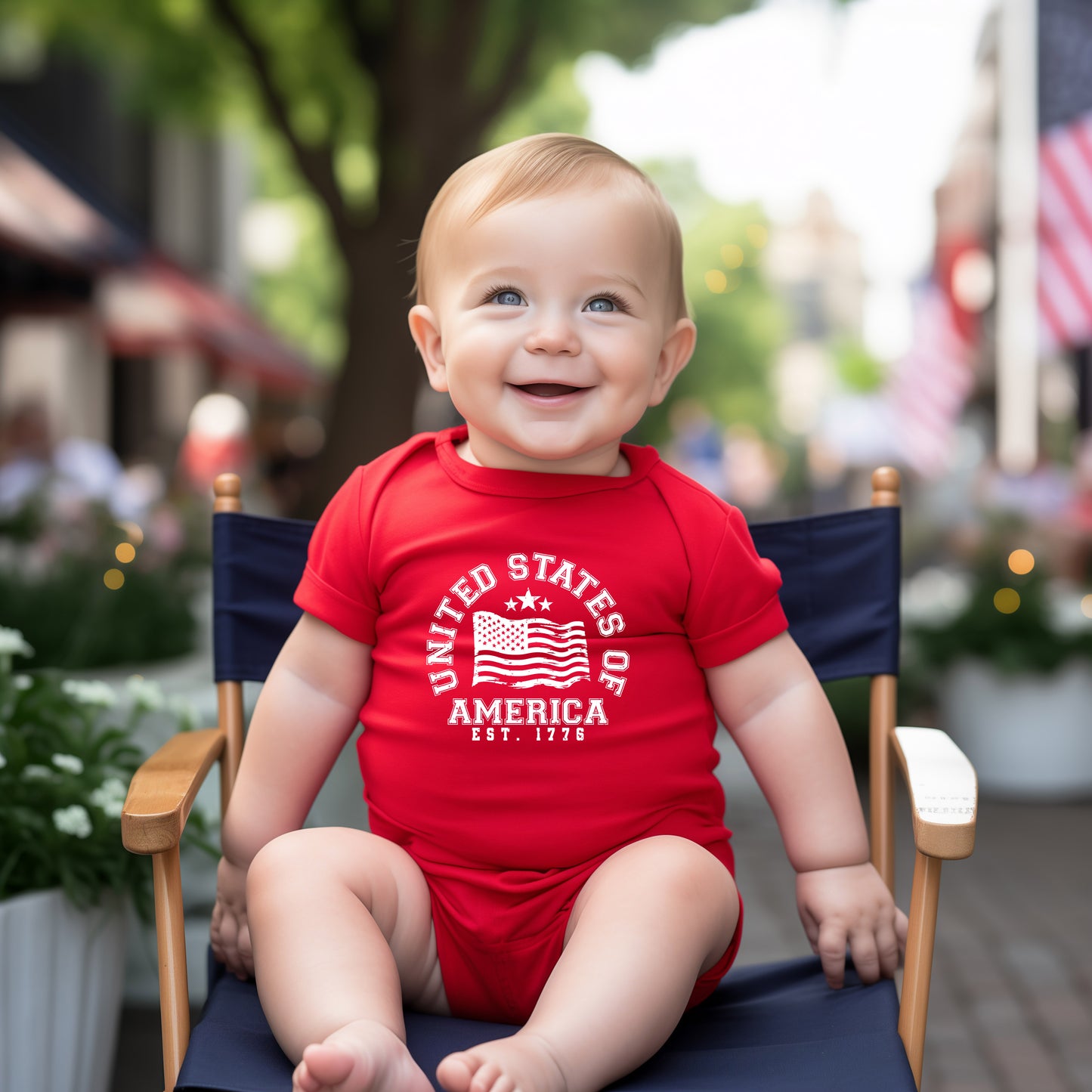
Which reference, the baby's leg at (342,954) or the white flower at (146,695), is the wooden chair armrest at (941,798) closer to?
the baby's leg at (342,954)

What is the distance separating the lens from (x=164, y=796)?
1.50 meters

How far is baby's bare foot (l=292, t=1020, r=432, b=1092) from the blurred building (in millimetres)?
5852

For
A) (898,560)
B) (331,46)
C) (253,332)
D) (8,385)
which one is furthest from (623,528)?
(253,332)

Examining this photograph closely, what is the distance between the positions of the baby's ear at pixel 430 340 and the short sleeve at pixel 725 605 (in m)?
0.37

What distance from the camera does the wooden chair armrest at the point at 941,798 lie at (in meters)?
1.37

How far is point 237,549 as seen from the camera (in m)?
1.98

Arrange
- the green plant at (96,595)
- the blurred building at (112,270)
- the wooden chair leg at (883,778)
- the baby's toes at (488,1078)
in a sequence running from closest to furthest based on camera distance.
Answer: the baby's toes at (488,1078)
the wooden chair leg at (883,778)
the green plant at (96,595)
the blurred building at (112,270)

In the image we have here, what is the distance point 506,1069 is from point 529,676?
0.48 metres

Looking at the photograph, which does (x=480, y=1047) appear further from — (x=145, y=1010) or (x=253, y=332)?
(x=253, y=332)

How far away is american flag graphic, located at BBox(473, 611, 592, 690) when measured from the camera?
1583 millimetres

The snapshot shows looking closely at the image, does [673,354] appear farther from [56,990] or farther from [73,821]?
[56,990]

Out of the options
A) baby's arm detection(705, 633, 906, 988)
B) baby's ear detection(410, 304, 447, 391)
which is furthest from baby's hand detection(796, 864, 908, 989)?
baby's ear detection(410, 304, 447, 391)

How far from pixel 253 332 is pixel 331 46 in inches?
349

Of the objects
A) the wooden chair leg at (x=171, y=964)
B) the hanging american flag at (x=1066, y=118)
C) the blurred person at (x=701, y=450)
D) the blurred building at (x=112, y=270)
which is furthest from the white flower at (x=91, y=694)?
the blurred person at (x=701, y=450)
